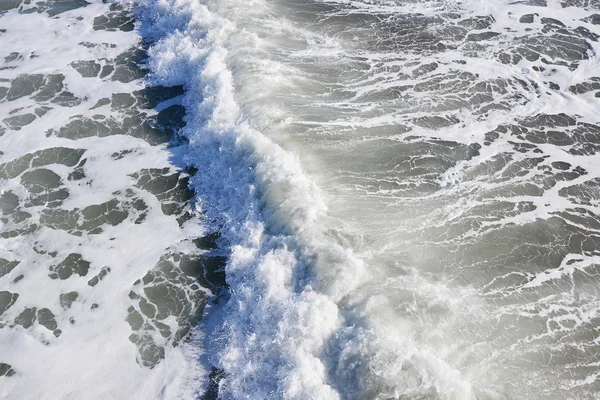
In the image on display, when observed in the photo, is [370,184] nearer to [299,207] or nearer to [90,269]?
[299,207]

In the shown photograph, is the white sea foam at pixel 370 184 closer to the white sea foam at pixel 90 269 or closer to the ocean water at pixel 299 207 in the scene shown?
the ocean water at pixel 299 207

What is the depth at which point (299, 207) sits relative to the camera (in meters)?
12.1

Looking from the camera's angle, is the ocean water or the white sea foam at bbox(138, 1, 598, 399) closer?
the white sea foam at bbox(138, 1, 598, 399)

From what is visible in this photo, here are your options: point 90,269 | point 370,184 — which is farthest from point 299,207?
point 90,269

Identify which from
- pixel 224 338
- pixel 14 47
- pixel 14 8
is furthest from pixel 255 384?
pixel 14 8

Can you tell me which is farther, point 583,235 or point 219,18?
point 219,18

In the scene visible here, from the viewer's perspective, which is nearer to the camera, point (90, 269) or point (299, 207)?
point (90, 269)

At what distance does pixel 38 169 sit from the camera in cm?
1420

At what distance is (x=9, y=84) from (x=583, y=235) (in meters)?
20.2

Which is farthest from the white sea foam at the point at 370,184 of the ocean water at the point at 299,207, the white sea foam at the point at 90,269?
the white sea foam at the point at 90,269

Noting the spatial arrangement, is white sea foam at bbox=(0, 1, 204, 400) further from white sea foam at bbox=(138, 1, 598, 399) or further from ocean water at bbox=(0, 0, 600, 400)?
white sea foam at bbox=(138, 1, 598, 399)

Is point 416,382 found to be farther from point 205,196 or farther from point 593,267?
point 205,196

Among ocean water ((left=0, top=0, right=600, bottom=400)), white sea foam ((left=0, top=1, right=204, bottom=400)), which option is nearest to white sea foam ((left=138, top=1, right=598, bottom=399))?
ocean water ((left=0, top=0, right=600, bottom=400))

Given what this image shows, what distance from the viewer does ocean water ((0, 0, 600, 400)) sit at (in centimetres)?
946
